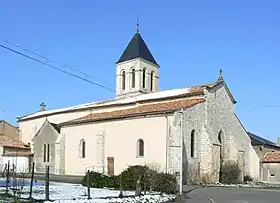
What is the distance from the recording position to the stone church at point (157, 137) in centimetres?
3775

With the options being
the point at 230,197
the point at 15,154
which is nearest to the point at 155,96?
the point at 15,154

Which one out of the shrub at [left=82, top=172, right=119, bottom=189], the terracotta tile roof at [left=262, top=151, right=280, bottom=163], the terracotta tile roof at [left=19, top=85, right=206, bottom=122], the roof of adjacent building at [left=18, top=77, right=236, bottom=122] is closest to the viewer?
the shrub at [left=82, top=172, right=119, bottom=189]

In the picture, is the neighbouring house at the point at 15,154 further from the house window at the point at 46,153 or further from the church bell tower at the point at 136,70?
the church bell tower at the point at 136,70

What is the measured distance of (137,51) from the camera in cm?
6125

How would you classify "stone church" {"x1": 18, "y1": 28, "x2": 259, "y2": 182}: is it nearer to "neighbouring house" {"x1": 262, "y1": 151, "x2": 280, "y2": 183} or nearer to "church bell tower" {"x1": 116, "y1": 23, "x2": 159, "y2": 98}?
"neighbouring house" {"x1": 262, "y1": 151, "x2": 280, "y2": 183}

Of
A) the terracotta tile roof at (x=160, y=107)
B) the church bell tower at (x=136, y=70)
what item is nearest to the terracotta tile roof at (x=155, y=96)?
the terracotta tile roof at (x=160, y=107)

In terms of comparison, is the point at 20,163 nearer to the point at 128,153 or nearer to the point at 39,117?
the point at 39,117

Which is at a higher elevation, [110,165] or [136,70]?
[136,70]

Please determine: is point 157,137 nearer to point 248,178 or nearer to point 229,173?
point 229,173

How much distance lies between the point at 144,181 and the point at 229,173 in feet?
63.9

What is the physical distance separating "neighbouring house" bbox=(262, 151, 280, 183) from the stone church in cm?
327

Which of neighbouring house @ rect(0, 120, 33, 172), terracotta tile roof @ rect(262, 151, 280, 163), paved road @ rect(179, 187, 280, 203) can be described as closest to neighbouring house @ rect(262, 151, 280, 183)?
terracotta tile roof @ rect(262, 151, 280, 163)

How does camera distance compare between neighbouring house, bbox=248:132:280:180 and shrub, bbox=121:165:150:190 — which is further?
neighbouring house, bbox=248:132:280:180

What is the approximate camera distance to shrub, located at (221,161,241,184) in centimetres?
4287
